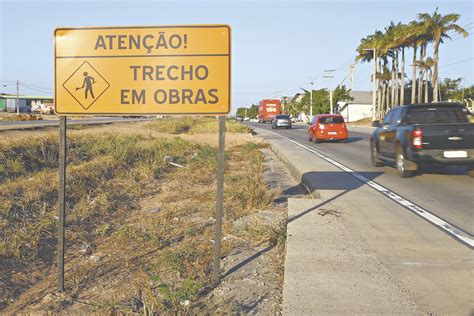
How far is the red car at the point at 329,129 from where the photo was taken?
2488cm

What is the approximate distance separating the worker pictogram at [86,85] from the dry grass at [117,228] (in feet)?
6.21

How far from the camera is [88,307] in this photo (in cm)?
420

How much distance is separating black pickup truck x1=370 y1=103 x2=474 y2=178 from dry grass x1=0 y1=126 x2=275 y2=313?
387 centimetres

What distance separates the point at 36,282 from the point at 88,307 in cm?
118

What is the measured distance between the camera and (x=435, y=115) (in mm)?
11461

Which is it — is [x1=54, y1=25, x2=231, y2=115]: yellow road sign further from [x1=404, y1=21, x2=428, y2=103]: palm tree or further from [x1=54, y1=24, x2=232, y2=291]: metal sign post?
[x1=404, y1=21, x2=428, y2=103]: palm tree

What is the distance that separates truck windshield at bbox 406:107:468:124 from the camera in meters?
11.4

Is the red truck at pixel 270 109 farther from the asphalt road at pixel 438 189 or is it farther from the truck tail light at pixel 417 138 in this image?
the truck tail light at pixel 417 138

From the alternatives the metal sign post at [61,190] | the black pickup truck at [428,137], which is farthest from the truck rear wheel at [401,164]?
the metal sign post at [61,190]

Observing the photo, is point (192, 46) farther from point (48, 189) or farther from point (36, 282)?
point (48, 189)

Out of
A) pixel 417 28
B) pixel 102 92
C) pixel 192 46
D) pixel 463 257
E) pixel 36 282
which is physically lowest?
pixel 36 282

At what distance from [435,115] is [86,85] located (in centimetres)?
947

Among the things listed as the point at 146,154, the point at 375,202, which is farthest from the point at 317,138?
the point at 375,202

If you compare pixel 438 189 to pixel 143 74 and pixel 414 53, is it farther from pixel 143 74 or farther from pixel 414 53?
pixel 414 53
